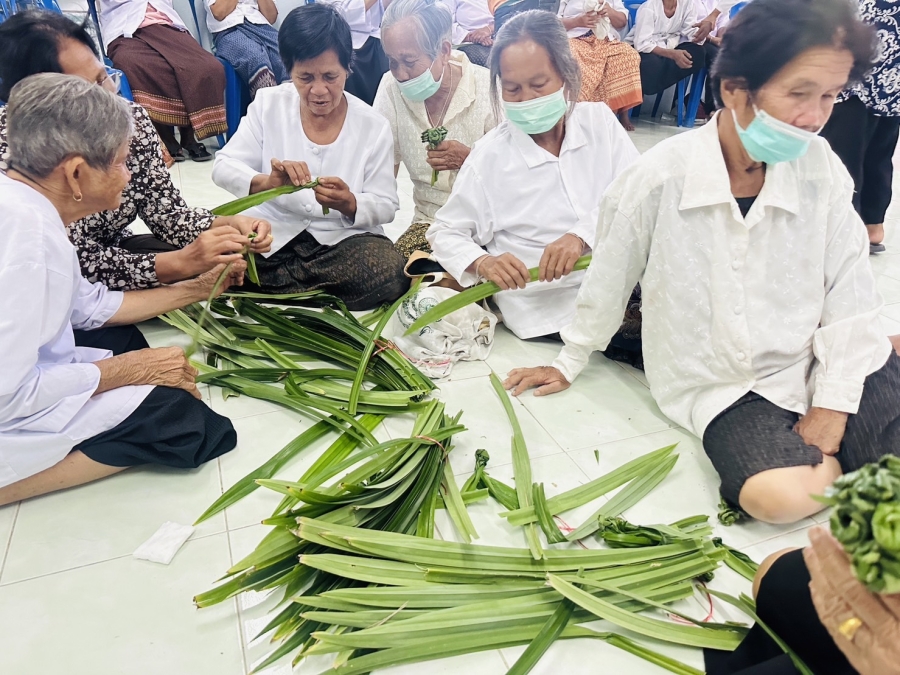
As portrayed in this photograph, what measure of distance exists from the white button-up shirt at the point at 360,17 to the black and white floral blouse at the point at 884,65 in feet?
9.51

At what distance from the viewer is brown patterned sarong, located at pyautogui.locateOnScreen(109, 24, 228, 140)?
420cm

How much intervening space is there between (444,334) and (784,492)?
1152mm

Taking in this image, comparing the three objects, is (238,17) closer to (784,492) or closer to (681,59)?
(681,59)

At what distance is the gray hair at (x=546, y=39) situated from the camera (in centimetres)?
190

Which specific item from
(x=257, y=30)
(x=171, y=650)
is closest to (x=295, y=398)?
(x=171, y=650)

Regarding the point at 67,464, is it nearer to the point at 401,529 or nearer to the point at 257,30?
the point at 401,529

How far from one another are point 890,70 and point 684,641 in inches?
96.1

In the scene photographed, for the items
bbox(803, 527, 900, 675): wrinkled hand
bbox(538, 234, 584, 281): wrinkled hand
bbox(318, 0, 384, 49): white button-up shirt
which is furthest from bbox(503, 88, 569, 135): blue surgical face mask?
bbox(318, 0, 384, 49): white button-up shirt

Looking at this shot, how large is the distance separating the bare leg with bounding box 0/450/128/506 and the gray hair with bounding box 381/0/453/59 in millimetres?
1802

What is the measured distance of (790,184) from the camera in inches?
57.1

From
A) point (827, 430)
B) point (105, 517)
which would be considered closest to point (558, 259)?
point (827, 430)

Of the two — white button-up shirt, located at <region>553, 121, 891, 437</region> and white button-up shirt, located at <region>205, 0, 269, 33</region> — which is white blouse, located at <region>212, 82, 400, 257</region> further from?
white button-up shirt, located at <region>205, 0, 269, 33</region>

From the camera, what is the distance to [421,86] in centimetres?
241

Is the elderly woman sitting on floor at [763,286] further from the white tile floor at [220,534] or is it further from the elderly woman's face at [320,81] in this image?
the elderly woman's face at [320,81]
